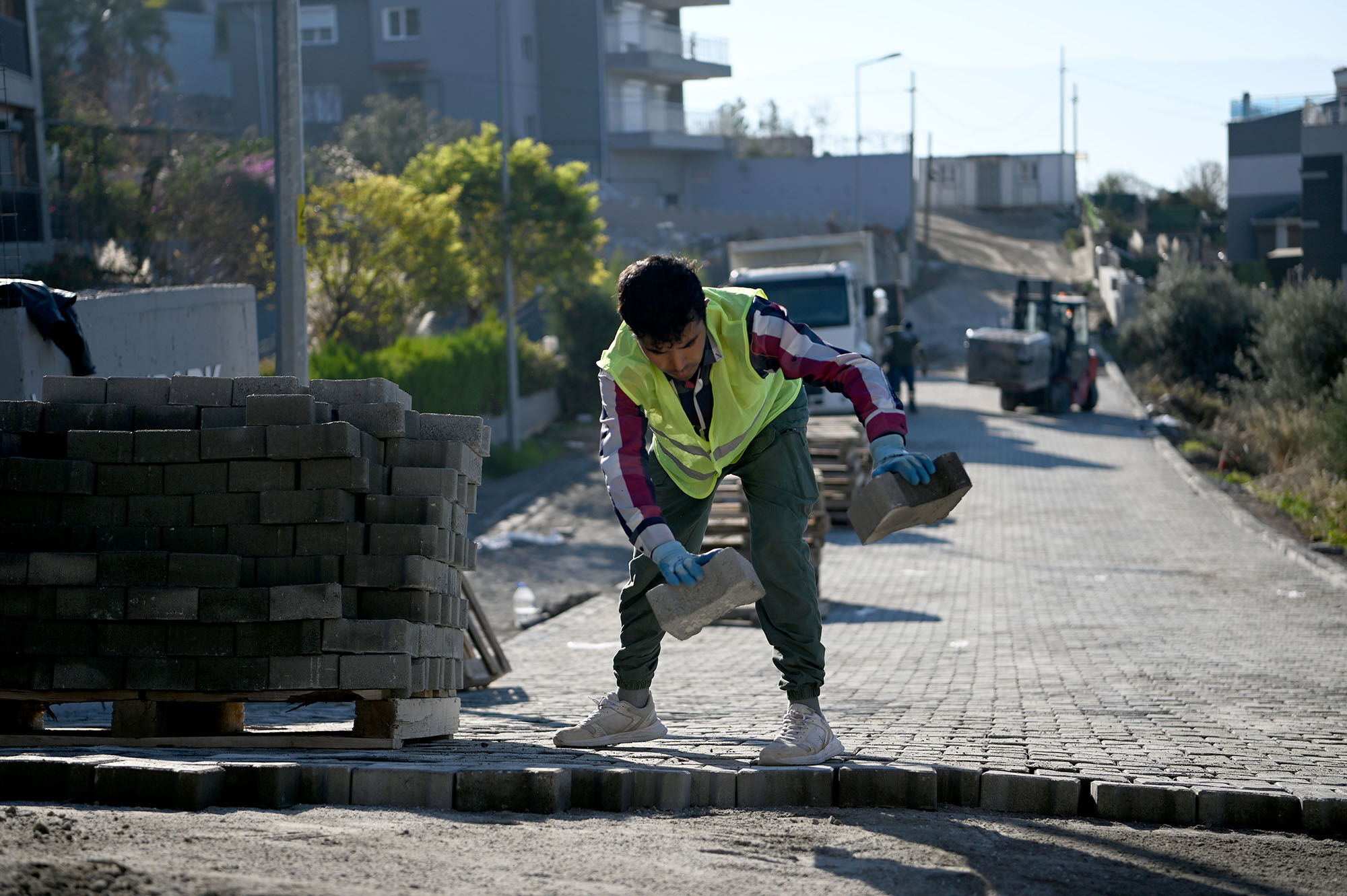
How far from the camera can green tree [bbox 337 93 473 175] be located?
147 feet

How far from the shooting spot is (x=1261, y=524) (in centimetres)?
1711

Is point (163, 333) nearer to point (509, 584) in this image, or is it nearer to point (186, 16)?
point (509, 584)

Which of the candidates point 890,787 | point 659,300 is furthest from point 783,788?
point 659,300

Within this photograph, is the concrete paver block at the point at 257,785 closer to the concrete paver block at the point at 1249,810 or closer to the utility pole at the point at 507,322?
the concrete paver block at the point at 1249,810

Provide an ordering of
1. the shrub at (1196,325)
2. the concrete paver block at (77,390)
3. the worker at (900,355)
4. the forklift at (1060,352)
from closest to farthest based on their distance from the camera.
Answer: the concrete paver block at (77,390), the worker at (900,355), the forklift at (1060,352), the shrub at (1196,325)

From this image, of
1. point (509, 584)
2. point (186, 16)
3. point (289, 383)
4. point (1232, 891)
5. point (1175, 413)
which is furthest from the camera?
point (186, 16)

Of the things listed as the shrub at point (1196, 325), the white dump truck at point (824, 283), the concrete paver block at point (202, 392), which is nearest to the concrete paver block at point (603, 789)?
the concrete paver block at point (202, 392)

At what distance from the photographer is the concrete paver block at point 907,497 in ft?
14.4

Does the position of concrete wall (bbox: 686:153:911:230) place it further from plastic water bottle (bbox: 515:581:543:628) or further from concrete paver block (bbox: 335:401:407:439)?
concrete paver block (bbox: 335:401:407:439)

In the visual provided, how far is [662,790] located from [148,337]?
24.1ft

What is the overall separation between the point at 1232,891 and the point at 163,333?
908 centimetres

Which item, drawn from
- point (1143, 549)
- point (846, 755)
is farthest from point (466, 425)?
point (1143, 549)

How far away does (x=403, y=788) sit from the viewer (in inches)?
169

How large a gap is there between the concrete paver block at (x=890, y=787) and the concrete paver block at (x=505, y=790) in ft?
3.08
